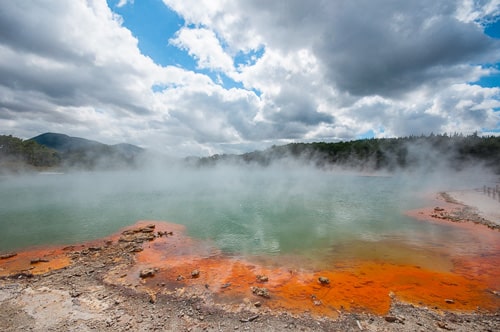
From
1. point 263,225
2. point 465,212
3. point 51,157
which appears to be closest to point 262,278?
point 263,225

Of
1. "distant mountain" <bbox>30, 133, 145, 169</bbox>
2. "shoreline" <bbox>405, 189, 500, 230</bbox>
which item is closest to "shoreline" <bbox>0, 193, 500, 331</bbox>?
"shoreline" <bbox>405, 189, 500, 230</bbox>

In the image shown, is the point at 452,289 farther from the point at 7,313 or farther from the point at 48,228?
the point at 48,228

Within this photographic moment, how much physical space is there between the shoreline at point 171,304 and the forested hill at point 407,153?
62.2m

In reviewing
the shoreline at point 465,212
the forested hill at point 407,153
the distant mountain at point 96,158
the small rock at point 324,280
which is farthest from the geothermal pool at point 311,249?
the distant mountain at point 96,158

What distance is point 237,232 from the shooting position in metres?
14.6

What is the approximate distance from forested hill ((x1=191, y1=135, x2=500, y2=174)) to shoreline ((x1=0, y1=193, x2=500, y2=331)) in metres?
62.2

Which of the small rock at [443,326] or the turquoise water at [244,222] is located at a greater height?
the small rock at [443,326]

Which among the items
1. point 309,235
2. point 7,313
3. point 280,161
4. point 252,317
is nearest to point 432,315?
point 252,317

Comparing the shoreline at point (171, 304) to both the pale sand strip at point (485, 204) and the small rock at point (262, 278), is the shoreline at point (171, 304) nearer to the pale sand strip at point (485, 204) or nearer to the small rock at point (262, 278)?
the small rock at point (262, 278)

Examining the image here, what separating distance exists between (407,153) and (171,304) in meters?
76.6

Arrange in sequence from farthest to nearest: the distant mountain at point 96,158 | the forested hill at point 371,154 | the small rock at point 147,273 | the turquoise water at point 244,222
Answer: the distant mountain at point 96,158 < the forested hill at point 371,154 < the turquoise water at point 244,222 < the small rock at point 147,273

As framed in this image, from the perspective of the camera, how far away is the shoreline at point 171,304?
5.76 metres

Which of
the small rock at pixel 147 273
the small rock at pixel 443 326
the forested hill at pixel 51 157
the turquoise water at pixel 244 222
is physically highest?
the forested hill at pixel 51 157

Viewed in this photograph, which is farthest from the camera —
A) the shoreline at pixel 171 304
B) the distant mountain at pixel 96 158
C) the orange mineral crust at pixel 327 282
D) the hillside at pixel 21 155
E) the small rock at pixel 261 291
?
the distant mountain at pixel 96 158
